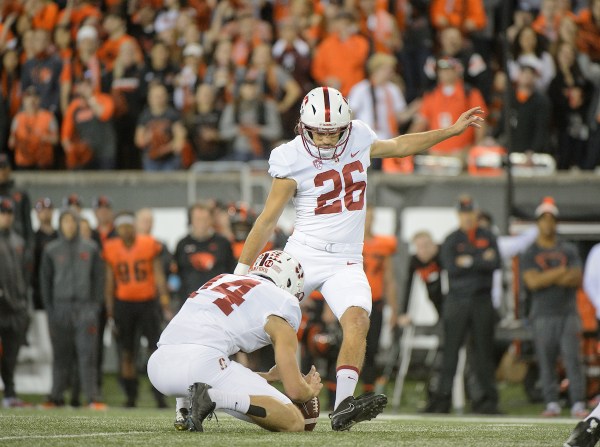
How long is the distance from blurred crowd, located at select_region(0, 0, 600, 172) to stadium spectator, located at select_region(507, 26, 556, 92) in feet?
0.06

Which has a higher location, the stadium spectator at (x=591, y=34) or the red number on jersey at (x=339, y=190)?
the stadium spectator at (x=591, y=34)

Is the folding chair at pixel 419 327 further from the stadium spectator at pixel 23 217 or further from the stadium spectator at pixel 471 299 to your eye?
the stadium spectator at pixel 23 217

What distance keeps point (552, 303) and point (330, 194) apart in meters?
4.74

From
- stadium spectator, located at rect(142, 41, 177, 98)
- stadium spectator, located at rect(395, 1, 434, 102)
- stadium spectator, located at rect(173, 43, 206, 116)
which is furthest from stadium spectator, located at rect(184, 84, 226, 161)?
stadium spectator, located at rect(395, 1, 434, 102)

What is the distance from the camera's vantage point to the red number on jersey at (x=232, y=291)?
6.77m

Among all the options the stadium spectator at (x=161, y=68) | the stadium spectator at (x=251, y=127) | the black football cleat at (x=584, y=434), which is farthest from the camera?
the stadium spectator at (x=161, y=68)

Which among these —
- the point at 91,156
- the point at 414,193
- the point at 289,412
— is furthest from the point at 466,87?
the point at 289,412

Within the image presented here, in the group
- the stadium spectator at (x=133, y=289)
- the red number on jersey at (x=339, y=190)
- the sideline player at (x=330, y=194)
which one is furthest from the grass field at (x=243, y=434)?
the stadium spectator at (x=133, y=289)

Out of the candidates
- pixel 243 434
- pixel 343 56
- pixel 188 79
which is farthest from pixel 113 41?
pixel 243 434

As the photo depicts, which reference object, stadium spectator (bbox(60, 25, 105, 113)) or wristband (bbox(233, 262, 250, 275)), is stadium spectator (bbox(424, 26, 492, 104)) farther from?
wristband (bbox(233, 262, 250, 275))

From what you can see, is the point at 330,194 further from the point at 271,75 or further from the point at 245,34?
the point at 245,34

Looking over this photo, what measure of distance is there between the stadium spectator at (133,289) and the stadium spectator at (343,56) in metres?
3.58

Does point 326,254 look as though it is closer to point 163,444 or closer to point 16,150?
point 163,444

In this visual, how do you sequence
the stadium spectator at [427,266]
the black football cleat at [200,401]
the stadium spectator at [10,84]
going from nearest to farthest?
the black football cleat at [200,401] < the stadium spectator at [427,266] < the stadium spectator at [10,84]
